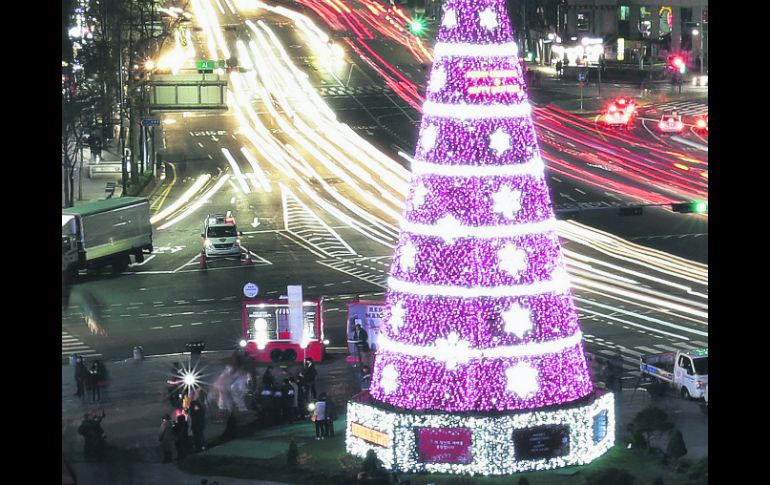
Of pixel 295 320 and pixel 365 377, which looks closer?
pixel 365 377

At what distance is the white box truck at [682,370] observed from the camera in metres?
46.5

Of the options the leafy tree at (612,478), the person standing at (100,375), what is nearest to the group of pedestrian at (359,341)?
the person standing at (100,375)

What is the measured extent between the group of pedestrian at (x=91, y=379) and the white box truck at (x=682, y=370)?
14574 mm

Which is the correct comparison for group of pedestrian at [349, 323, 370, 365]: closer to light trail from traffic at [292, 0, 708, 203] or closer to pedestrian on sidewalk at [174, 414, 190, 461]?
pedestrian on sidewalk at [174, 414, 190, 461]

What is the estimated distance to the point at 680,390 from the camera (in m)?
47.3

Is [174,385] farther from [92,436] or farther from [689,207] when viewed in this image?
[689,207]

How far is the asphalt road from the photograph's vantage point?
2313 inches

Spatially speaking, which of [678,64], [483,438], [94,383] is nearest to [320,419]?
[483,438]

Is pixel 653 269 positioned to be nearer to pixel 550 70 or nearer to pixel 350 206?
pixel 350 206

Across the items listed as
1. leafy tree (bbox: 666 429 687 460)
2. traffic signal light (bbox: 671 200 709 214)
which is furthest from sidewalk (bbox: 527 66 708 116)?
leafy tree (bbox: 666 429 687 460)

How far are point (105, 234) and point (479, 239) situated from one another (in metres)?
37.3

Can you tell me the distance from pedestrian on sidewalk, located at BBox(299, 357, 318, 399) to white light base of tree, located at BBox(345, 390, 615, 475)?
7544 mm

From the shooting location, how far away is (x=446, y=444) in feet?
121
